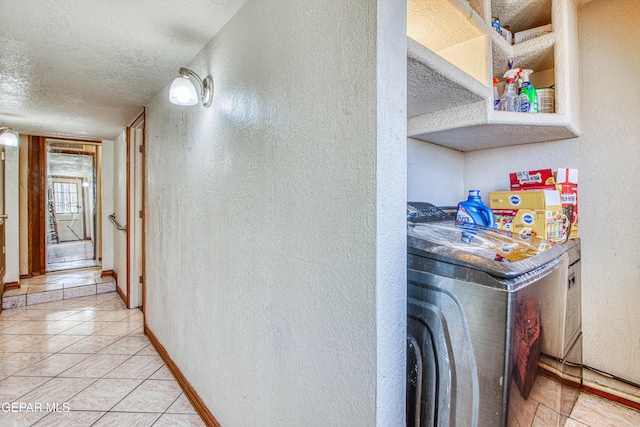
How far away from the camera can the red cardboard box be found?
1521 millimetres

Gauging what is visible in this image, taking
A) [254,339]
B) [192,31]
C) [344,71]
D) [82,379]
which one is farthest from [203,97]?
[82,379]

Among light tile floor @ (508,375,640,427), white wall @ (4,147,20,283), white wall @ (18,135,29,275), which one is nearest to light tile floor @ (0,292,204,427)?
white wall @ (4,147,20,283)

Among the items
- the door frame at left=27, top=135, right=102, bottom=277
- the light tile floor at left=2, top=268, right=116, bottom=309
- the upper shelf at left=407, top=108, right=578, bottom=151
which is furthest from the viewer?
the door frame at left=27, top=135, right=102, bottom=277

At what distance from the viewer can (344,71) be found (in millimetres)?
798

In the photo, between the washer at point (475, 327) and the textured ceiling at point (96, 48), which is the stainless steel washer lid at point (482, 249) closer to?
the washer at point (475, 327)

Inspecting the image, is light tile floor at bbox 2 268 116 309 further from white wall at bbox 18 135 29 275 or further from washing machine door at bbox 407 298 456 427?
washing machine door at bbox 407 298 456 427

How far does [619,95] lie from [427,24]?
1.09 metres

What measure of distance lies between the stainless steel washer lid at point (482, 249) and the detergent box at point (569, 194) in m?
0.50

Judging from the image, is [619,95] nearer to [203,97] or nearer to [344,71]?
[344,71]

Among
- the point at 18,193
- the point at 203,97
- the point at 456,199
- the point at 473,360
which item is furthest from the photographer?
the point at 18,193

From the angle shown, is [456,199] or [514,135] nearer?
[514,135]

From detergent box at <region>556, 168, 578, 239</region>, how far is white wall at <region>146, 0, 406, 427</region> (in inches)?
48.0

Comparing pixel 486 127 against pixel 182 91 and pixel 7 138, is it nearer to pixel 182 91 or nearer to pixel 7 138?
pixel 182 91

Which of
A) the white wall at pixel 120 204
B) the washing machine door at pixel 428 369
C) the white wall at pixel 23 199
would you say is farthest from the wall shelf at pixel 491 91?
the white wall at pixel 23 199
